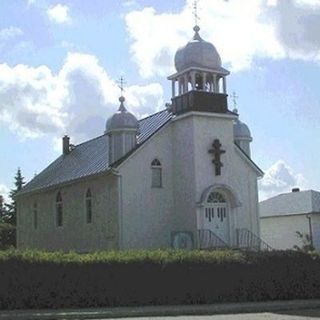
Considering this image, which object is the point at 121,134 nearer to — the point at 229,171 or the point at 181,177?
the point at 181,177

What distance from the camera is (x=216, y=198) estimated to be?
111ft

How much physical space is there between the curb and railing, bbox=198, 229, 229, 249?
10982 millimetres

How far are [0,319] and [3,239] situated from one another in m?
40.4

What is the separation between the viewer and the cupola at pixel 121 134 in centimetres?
3378

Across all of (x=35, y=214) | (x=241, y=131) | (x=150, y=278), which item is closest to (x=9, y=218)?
(x=35, y=214)

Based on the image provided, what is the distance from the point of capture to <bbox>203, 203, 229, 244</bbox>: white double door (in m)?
33.0

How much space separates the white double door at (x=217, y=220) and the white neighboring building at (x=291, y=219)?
13.8 m

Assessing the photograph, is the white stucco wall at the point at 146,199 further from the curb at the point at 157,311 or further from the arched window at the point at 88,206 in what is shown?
the curb at the point at 157,311

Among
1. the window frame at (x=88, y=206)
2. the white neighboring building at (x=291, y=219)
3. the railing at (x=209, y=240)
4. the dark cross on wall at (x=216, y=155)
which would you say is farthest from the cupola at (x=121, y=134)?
the white neighboring building at (x=291, y=219)

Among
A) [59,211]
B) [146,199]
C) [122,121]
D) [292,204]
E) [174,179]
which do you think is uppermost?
[122,121]

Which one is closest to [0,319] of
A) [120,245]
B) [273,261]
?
[273,261]

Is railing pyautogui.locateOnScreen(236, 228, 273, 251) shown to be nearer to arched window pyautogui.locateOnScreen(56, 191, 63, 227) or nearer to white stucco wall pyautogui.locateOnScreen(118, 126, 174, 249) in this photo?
white stucco wall pyautogui.locateOnScreen(118, 126, 174, 249)

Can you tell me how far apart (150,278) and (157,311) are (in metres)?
2.08

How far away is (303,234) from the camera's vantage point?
154ft
